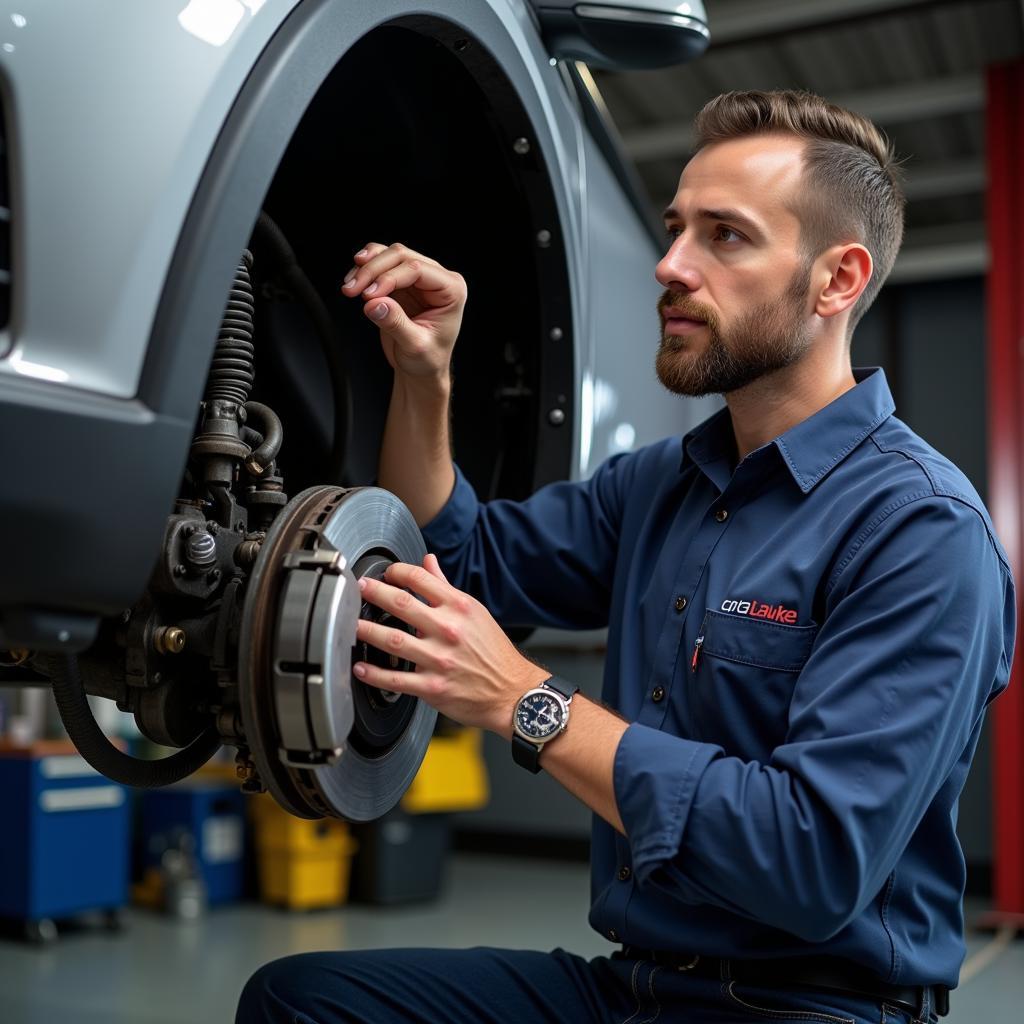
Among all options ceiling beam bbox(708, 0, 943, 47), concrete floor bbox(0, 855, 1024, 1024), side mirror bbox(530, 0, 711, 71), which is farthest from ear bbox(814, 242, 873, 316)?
ceiling beam bbox(708, 0, 943, 47)

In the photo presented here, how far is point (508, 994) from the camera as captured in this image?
118cm

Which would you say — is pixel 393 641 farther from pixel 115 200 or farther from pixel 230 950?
pixel 230 950

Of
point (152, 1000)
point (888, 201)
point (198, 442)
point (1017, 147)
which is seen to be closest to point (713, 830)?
point (198, 442)

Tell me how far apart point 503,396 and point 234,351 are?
1.67ft

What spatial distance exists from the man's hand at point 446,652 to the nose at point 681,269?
434 mm

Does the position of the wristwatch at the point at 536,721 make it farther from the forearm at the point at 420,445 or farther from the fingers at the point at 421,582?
the forearm at the point at 420,445

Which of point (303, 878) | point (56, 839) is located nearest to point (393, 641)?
point (56, 839)

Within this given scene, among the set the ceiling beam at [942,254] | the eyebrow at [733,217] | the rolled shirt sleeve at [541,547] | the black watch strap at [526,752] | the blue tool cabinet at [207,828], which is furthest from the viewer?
the ceiling beam at [942,254]

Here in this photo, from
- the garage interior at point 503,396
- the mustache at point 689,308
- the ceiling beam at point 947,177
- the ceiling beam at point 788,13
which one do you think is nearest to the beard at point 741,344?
the mustache at point 689,308

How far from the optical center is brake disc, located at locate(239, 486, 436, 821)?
0.86 m

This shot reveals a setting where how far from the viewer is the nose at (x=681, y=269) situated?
47.6 inches

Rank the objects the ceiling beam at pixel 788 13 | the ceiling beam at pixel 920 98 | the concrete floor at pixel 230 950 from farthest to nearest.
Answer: the ceiling beam at pixel 920 98 < the ceiling beam at pixel 788 13 < the concrete floor at pixel 230 950

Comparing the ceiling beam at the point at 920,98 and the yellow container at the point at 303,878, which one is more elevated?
the ceiling beam at the point at 920,98

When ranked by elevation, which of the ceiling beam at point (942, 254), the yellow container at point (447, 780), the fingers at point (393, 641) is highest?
the ceiling beam at point (942, 254)
